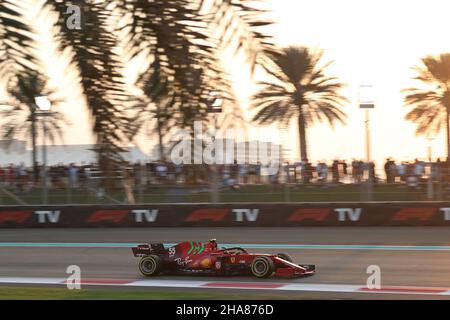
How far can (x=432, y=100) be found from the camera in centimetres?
223

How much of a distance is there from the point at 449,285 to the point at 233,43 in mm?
11438

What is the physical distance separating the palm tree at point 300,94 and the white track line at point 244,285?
10.0 metres

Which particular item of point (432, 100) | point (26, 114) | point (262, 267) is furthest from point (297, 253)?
point (26, 114)

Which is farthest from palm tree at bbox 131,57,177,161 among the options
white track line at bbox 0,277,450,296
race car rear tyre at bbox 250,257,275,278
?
race car rear tyre at bbox 250,257,275,278

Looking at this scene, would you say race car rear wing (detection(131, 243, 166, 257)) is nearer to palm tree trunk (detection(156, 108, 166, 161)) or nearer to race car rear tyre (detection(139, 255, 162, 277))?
race car rear tyre (detection(139, 255, 162, 277))

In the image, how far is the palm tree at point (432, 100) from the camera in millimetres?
2096

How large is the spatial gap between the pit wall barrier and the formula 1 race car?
6.20 m

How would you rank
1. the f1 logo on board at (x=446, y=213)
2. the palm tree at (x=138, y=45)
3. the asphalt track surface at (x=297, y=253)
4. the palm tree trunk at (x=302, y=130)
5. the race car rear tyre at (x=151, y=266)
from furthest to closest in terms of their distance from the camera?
the f1 logo on board at (x=446, y=213)
the race car rear tyre at (x=151, y=266)
the asphalt track surface at (x=297, y=253)
the palm tree trunk at (x=302, y=130)
the palm tree at (x=138, y=45)

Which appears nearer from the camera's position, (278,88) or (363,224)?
(278,88)

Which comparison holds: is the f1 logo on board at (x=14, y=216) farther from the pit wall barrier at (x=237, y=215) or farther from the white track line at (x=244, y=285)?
the white track line at (x=244, y=285)

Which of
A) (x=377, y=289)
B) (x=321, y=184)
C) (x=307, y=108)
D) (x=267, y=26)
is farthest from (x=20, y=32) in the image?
(x=321, y=184)

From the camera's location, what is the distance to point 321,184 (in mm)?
18875

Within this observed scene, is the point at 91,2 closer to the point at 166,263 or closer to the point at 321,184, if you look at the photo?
the point at 166,263

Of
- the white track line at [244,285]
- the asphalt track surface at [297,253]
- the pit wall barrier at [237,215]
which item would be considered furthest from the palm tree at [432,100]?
the pit wall barrier at [237,215]
